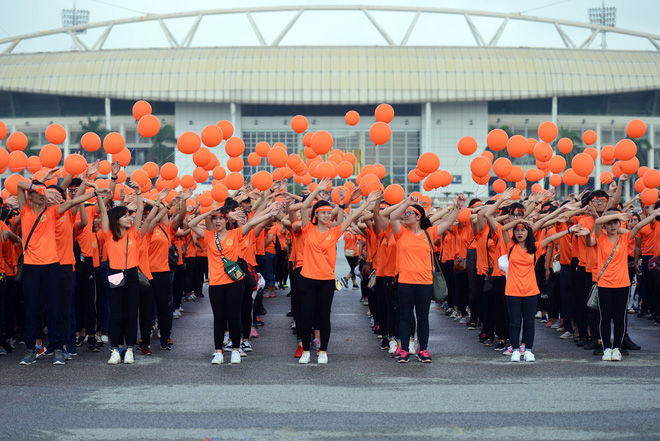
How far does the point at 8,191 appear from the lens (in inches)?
415

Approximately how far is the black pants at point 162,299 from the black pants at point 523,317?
4.01 meters

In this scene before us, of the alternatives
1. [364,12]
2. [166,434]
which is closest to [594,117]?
[364,12]

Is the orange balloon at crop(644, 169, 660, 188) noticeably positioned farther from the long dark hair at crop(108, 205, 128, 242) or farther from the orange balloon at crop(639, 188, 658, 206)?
the long dark hair at crop(108, 205, 128, 242)

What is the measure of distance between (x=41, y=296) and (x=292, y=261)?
3132 mm

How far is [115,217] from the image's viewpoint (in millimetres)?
8547

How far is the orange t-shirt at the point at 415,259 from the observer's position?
859cm

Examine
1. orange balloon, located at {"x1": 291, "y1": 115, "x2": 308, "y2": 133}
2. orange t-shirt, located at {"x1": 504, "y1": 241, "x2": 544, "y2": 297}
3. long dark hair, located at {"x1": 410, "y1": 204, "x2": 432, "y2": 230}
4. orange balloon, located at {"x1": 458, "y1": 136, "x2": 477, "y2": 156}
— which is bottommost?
orange t-shirt, located at {"x1": 504, "y1": 241, "x2": 544, "y2": 297}

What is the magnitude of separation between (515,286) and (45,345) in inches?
220

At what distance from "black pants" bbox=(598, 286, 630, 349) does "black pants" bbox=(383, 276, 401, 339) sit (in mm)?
2301

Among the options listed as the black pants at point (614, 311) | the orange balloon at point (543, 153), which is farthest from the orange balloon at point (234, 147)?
the black pants at point (614, 311)

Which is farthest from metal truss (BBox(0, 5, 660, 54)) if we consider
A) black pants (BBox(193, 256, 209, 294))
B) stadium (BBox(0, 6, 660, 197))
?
black pants (BBox(193, 256, 209, 294))

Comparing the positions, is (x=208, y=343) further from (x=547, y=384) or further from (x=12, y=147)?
(x=547, y=384)

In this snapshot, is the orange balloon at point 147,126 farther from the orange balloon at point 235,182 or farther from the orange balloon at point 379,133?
the orange balloon at point 379,133

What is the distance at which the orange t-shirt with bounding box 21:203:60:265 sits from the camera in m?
8.48
